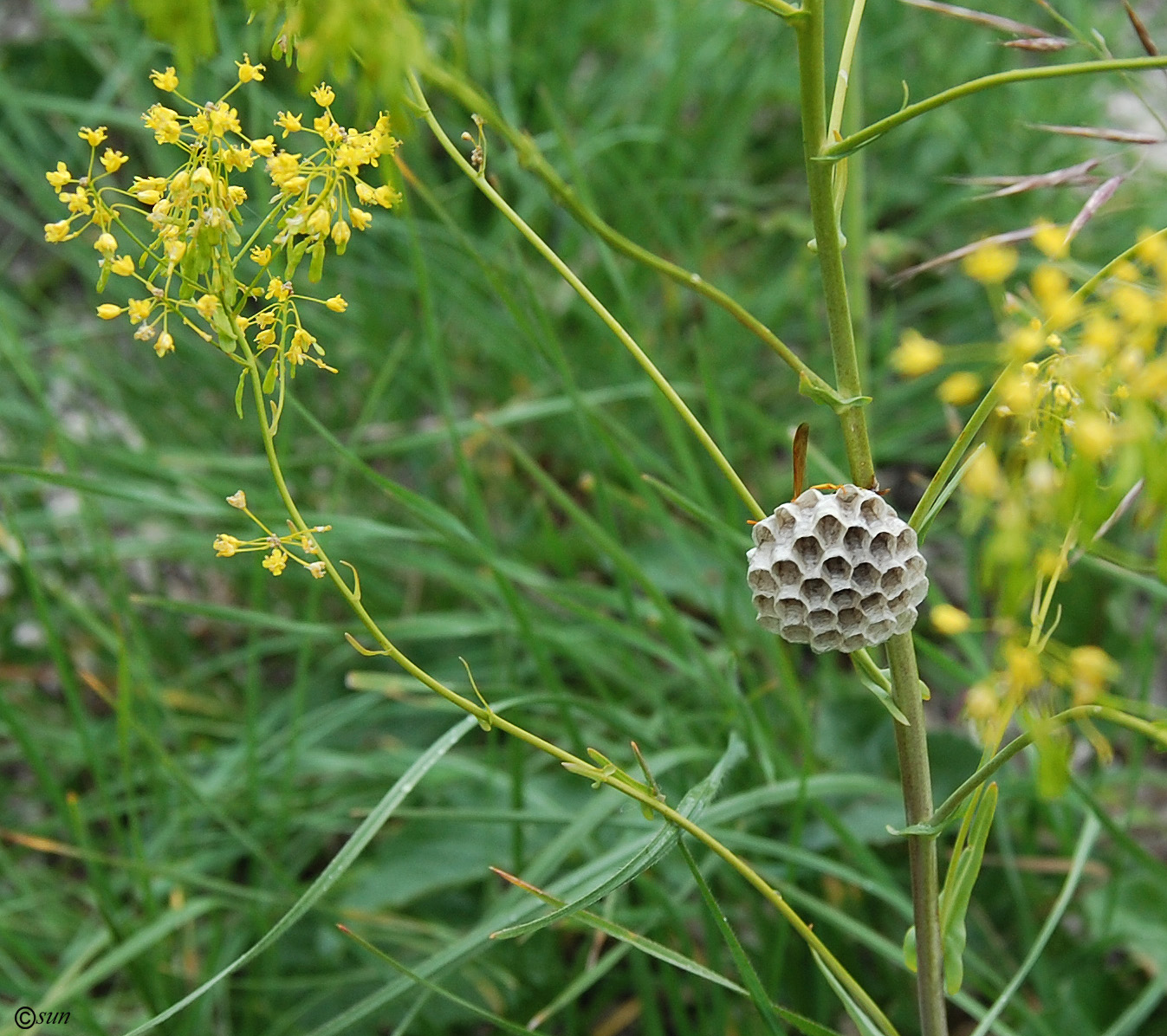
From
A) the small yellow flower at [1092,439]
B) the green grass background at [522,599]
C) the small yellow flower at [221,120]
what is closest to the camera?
the small yellow flower at [1092,439]

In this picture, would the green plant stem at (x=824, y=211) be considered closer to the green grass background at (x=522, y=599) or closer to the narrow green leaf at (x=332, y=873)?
the green grass background at (x=522, y=599)

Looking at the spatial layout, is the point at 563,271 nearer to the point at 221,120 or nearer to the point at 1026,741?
the point at 221,120

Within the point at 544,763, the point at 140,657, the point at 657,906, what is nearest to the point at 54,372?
the point at 140,657

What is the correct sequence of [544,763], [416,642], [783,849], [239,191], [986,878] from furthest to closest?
[416,642] < [544,763] < [986,878] < [783,849] < [239,191]

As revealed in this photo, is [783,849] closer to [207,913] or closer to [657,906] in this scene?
[657,906]

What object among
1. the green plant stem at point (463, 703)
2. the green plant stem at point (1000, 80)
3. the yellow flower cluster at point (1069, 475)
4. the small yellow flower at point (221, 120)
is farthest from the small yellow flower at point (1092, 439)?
the small yellow flower at point (221, 120)

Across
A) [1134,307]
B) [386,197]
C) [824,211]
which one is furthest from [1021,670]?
[386,197]
